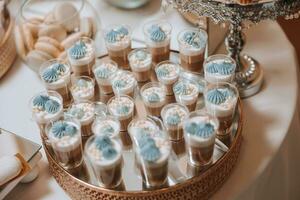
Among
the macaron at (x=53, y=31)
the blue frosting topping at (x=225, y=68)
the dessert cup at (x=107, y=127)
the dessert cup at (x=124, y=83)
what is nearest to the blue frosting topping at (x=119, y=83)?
the dessert cup at (x=124, y=83)

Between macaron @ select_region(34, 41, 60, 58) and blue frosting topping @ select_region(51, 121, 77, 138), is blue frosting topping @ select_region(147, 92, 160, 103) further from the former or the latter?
macaron @ select_region(34, 41, 60, 58)

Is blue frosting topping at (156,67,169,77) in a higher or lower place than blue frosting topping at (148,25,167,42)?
lower

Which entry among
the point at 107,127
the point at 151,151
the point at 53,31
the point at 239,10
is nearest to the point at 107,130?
the point at 107,127

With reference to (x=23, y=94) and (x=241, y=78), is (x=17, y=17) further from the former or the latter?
(x=241, y=78)

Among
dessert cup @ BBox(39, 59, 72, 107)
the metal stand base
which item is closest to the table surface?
the metal stand base

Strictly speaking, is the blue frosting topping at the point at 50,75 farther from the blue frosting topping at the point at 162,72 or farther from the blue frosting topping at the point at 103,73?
the blue frosting topping at the point at 162,72

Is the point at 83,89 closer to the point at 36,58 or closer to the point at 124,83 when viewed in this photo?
the point at 124,83
